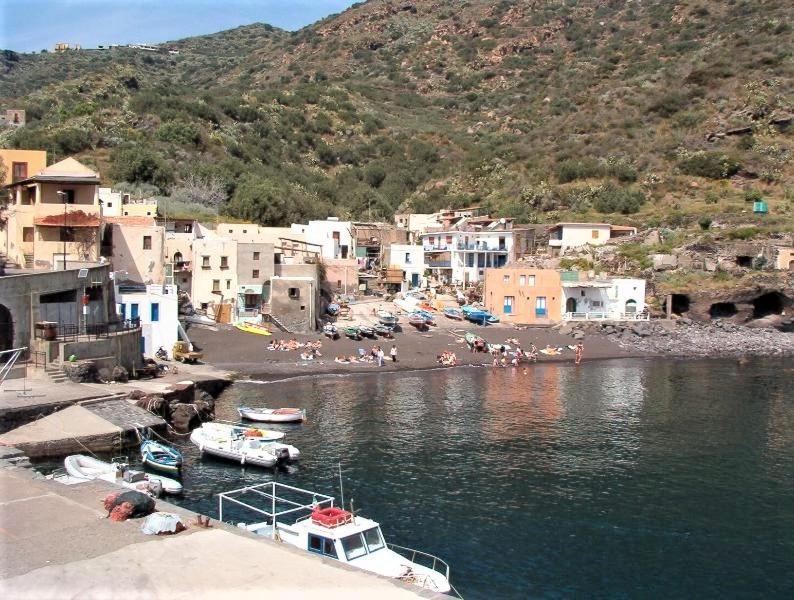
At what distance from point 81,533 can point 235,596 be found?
16.3 feet

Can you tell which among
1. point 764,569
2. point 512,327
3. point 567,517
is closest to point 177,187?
point 512,327

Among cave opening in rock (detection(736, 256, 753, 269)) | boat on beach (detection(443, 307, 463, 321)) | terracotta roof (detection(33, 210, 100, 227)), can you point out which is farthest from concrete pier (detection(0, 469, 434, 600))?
cave opening in rock (detection(736, 256, 753, 269))

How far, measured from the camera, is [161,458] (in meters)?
29.6

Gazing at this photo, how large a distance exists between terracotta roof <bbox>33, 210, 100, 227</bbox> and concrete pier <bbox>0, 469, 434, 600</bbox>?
3473 cm

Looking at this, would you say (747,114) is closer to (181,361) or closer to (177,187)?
(177,187)

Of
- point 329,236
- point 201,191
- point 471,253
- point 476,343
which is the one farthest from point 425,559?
point 201,191

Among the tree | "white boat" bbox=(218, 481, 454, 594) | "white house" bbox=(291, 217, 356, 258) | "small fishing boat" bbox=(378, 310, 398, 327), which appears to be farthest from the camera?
the tree

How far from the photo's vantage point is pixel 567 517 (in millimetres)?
26141

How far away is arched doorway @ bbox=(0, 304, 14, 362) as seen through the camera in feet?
121

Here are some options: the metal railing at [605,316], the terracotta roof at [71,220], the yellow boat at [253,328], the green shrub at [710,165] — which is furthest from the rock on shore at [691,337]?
the terracotta roof at [71,220]

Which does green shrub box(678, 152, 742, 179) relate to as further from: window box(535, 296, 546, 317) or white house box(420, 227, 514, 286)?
window box(535, 296, 546, 317)

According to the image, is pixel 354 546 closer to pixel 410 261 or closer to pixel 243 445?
pixel 243 445

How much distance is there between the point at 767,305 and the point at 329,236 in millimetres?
39874

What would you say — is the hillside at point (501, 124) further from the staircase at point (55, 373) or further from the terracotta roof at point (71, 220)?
the staircase at point (55, 373)
